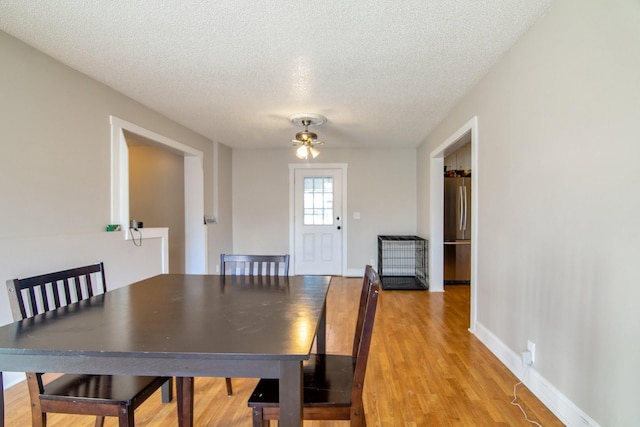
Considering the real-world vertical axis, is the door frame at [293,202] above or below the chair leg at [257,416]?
above

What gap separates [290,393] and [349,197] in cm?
456

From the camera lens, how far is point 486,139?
8.27 feet

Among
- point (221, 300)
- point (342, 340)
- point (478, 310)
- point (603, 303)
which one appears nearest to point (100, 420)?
point (221, 300)

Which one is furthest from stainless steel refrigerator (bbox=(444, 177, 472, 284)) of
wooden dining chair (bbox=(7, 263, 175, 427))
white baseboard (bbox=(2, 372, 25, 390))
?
white baseboard (bbox=(2, 372, 25, 390))

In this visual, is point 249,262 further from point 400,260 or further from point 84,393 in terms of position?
point 400,260

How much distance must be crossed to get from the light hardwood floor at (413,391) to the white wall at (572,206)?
219 mm

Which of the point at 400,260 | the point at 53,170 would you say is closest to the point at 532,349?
the point at 400,260

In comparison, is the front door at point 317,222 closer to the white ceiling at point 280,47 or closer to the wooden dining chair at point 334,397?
the white ceiling at point 280,47

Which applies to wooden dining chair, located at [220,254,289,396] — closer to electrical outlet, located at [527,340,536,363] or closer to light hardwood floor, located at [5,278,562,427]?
light hardwood floor, located at [5,278,562,427]

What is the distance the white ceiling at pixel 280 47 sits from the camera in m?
1.71

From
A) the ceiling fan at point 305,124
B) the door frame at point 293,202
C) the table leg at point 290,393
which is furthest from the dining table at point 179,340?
the door frame at point 293,202

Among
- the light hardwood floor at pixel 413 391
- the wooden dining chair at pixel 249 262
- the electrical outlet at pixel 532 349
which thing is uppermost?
the wooden dining chair at pixel 249 262

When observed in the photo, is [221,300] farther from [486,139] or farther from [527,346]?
[486,139]

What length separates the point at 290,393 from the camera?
93 centimetres
